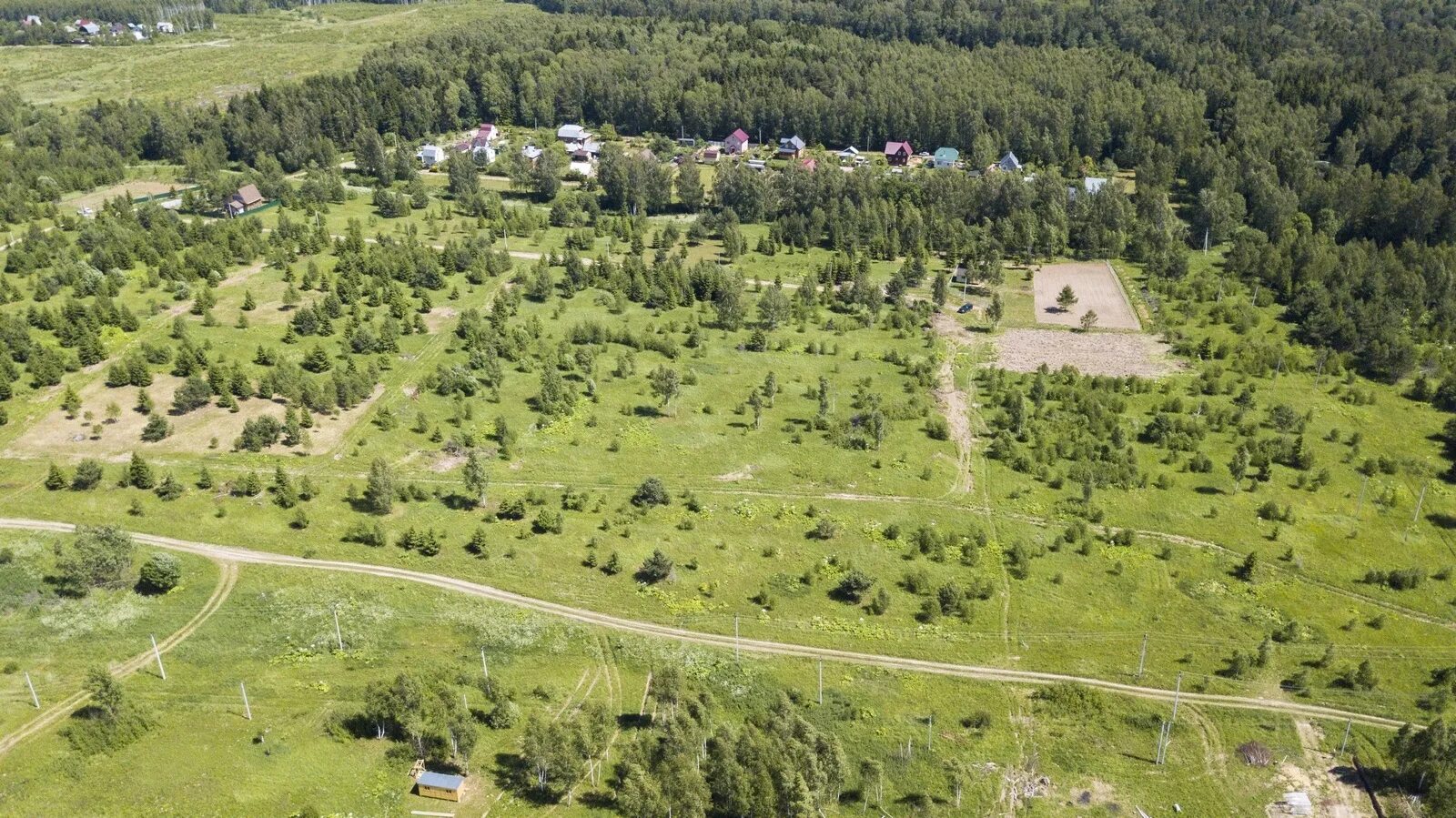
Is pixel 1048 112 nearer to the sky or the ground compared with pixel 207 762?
nearer to the sky

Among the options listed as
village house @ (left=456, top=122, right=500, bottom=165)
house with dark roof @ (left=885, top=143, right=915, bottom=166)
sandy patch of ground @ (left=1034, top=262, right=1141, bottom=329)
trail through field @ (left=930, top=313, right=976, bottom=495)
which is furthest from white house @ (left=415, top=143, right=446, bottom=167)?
sandy patch of ground @ (left=1034, top=262, right=1141, bottom=329)

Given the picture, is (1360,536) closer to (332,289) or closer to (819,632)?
(819,632)

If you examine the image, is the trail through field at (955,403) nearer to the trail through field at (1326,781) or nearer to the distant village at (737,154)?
the trail through field at (1326,781)

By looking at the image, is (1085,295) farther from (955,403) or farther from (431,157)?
(431,157)

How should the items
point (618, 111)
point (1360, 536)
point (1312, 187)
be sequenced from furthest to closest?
point (618, 111) → point (1312, 187) → point (1360, 536)

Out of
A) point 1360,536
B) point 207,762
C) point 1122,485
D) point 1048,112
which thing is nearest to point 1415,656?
point 1360,536

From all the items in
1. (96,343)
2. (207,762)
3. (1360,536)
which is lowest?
(1360,536)
